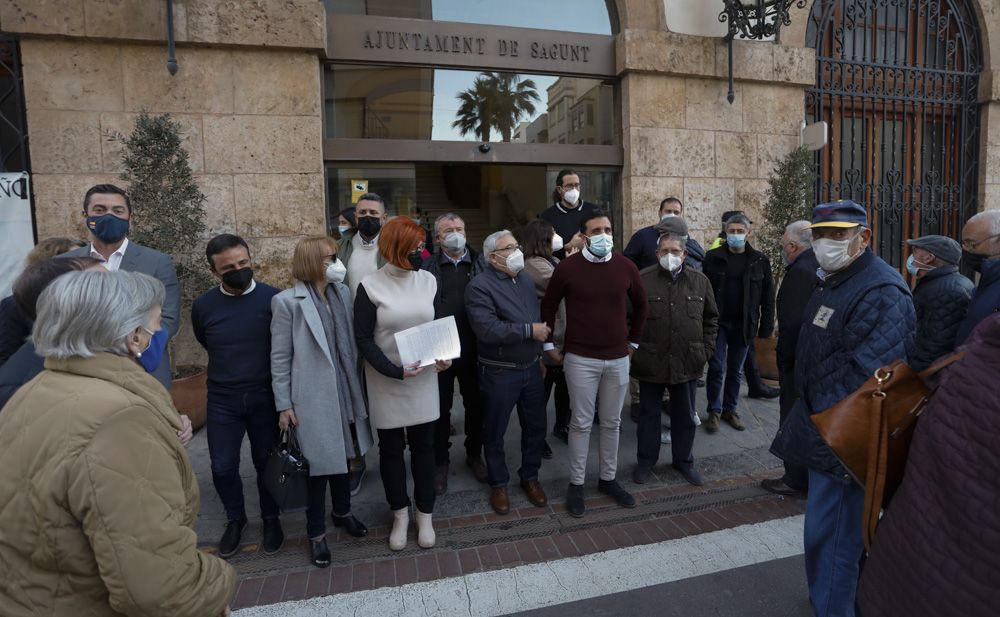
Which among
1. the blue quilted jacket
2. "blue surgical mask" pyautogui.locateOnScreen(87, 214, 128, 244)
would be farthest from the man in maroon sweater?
"blue surgical mask" pyautogui.locateOnScreen(87, 214, 128, 244)

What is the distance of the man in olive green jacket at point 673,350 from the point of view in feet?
13.7

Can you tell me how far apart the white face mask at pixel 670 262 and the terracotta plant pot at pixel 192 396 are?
4.06m

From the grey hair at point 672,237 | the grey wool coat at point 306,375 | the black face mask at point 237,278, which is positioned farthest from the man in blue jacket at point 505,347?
the black face mask at point 237,278

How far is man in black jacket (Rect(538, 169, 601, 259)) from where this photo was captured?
535 centimetres

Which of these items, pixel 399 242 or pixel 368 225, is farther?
pixel 368 225

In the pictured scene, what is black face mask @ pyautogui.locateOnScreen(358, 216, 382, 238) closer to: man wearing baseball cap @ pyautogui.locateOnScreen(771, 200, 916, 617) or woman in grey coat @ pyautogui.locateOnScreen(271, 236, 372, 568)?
woman in grey coat @ pyautogui.locateOnScreen(271, 236, 372, 568)

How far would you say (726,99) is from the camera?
7547 mm

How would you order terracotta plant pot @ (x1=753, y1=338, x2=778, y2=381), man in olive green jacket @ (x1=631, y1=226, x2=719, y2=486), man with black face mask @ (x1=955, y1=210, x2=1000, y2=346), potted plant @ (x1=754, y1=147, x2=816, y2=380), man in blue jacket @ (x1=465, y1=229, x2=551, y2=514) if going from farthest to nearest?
potted plant @ (x1=754, y1=147, x2=816, y2=380)
terracotta plant pot @ (x1=753, y1=338, x2=778, y2=381)
man in olive green jacket @ (x1=631, y1=226, x2=719, y2=486)
man in blue jacket @ (x1=465, y1=229, x2=551, y2=514)
man with black face mask @ (x1=955, y1=210, x2=1000, y2=346)

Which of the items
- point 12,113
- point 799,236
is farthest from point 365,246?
point 12,113

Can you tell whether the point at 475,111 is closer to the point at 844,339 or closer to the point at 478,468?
the point at 478,468

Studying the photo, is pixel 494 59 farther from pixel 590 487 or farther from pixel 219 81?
pixel 590 487

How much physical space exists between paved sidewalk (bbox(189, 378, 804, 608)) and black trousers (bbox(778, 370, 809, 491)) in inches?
6.6

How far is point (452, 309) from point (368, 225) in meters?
0.87

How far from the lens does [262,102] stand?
610 cm
